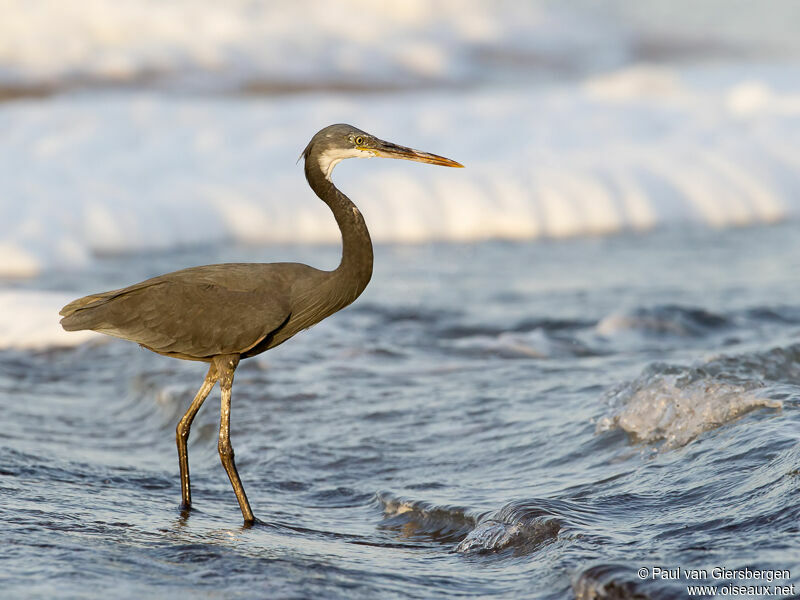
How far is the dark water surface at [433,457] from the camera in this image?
382cm

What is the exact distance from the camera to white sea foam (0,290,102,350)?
27.6 ft

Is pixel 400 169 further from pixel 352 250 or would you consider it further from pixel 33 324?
pixel 352 250

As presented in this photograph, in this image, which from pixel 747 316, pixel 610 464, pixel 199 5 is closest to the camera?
pixel 610 464

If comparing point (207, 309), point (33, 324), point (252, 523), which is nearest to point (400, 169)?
point (33, 324)

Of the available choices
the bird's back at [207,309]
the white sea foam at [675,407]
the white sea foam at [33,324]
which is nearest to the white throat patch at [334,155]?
the bird's back at [207,309]

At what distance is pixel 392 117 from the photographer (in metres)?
19.1

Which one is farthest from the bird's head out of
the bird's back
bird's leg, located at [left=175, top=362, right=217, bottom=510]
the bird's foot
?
the bird's foot

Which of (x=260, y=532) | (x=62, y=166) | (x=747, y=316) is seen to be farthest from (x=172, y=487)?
(x=62, y=166)

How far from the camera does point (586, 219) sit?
48.8ft

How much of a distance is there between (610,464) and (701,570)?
1.45 m

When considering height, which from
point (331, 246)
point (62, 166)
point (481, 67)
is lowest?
point (331, 246)

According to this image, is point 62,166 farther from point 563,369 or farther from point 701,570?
point 701,570

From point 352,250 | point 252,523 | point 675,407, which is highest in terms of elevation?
point 352,250

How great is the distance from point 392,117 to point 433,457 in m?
14.1
